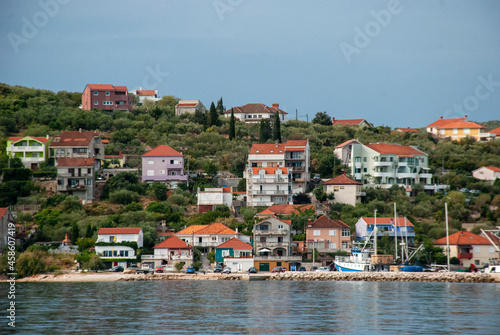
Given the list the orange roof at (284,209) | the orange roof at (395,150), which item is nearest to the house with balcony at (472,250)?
the orange roof at (284,209)

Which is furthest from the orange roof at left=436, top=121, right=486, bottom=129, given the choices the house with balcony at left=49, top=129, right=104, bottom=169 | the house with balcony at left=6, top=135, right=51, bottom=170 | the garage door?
the house with balcony at left=6, top=135, right=51, bottom=170

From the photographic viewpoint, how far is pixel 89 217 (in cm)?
7300

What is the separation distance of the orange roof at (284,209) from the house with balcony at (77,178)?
64.0 ft

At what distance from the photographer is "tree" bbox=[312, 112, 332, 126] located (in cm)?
12453

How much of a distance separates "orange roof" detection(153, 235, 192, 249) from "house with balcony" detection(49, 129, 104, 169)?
23.2 m

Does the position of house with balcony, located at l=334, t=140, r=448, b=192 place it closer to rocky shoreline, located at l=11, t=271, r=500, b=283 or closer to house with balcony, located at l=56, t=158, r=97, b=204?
rocky shoreline, located at l=11, t=271, r=500, b=283

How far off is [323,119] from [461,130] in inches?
892

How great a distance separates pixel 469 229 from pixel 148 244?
33.1 m

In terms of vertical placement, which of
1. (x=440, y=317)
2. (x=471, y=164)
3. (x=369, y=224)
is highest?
(x=471, y=164)

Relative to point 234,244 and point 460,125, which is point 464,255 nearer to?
point 234,244

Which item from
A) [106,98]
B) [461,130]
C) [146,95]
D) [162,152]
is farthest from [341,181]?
[146,95]

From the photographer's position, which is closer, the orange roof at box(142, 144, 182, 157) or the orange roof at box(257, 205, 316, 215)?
the orange roof at box(257, 205, 316, 215)

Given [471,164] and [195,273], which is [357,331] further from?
[471,164]

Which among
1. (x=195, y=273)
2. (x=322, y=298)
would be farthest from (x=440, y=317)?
(x=195, y=273)
